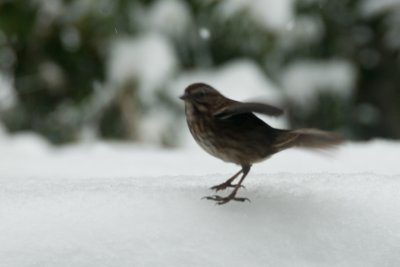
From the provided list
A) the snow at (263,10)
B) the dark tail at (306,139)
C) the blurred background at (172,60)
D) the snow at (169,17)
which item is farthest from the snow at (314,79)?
the dark tail at (306,139)

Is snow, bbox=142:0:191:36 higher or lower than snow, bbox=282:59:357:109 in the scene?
higher

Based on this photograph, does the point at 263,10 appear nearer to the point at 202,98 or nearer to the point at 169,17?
the point at 169,17

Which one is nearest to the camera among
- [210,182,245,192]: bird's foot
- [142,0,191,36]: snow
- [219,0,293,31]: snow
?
[210,182,245,192]: bird's foot

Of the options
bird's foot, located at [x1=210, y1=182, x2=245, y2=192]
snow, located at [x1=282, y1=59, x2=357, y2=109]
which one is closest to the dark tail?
bird's foot, located at [x1=210, y1=182, x2=245, y2=192]

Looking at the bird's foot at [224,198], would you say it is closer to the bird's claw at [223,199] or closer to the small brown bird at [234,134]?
the bird's claw at [223,199]

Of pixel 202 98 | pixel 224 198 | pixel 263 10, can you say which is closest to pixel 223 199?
pixel 224 198

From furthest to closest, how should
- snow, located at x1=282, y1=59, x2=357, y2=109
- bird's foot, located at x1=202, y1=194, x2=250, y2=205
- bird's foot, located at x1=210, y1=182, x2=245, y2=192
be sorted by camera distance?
snow, located at x1=282, y1=59, x2=357, y2=109 → bird's foot, located at x1=210, y1=182, x2=245, y2=192 → bird's foot, located at x1=202, y1=194, x2=250, y2=205

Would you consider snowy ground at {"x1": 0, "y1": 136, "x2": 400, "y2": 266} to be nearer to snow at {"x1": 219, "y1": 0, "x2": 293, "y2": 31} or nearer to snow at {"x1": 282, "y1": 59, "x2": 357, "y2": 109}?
snow at {"x1": 219, "y1": 0, "x2": 293, "y2": 31}
